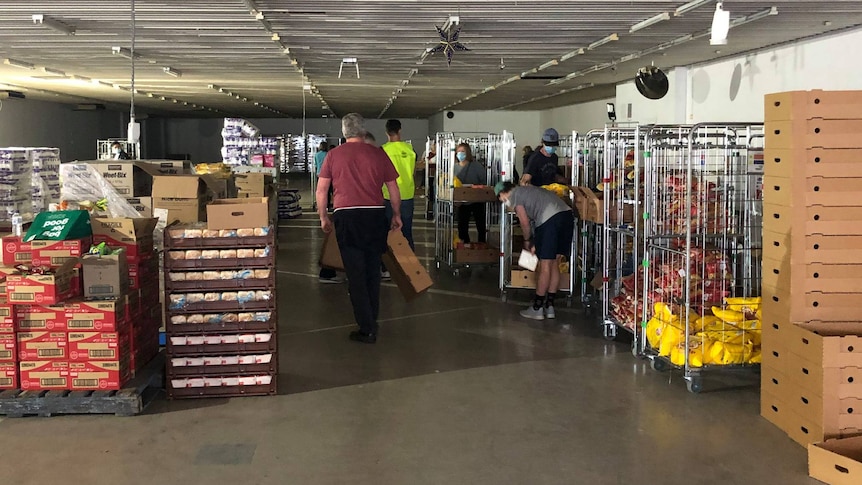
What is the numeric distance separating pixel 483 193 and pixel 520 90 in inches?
281

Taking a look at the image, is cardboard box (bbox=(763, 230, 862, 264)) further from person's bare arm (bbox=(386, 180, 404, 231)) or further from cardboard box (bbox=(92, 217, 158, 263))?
cardboard box (bbox=(92, 217, 158, 263))

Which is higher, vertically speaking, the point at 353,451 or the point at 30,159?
the point at 30,159

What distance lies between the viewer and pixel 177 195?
19.6 ft

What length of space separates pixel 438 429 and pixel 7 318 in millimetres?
2549

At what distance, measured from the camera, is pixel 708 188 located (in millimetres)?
5941

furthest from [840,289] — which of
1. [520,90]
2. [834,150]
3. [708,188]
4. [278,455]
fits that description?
[520,90]

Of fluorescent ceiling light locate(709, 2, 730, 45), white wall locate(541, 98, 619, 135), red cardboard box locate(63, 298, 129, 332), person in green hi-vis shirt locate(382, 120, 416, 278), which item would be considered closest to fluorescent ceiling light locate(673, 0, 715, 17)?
fluorescent ceiling light locate(709, 2, 730, 45)

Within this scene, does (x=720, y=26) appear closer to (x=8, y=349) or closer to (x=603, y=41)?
(x=603, y=41)

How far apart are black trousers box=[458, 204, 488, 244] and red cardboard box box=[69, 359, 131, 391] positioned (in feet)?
20.0

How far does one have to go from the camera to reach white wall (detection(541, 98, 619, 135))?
18578mm

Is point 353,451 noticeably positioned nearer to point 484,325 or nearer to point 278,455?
point 278,455

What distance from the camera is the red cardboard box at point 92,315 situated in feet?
15.5

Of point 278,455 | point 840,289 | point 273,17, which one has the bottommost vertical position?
point 278,455

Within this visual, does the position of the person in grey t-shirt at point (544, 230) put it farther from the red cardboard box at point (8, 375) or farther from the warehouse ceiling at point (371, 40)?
the red cardboard box at point (8, 375)
